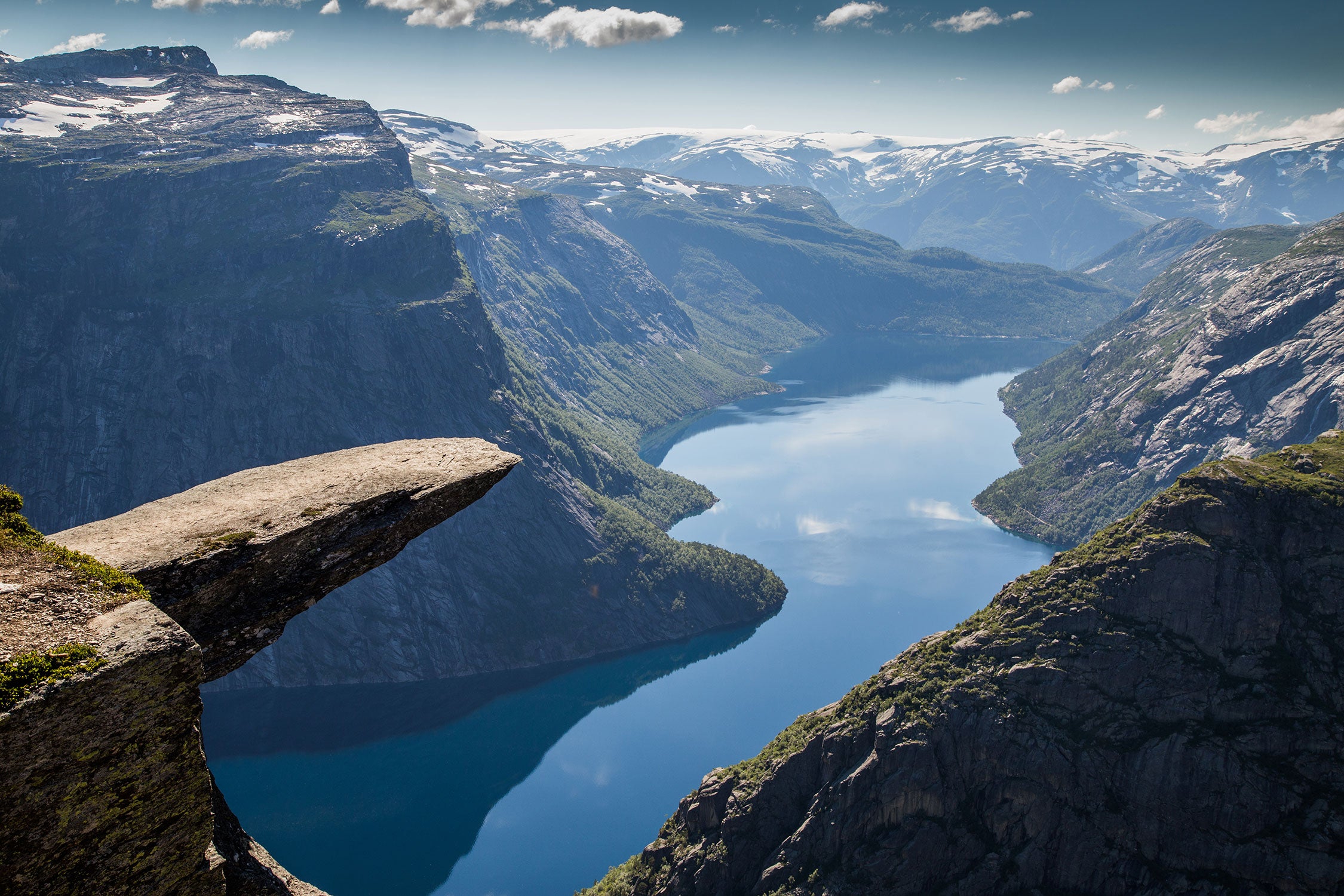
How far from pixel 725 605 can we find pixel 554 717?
41144mm

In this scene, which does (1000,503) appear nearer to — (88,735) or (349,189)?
(349,189)

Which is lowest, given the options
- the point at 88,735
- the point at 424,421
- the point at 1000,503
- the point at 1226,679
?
the point at 1000,503

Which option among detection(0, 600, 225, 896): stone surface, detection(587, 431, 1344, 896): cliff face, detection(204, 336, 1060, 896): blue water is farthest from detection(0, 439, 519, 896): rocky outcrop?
detection(204, 336, 1060, 896): blue water

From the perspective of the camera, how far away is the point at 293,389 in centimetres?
15012

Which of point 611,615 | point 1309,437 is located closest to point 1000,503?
point 1309,437

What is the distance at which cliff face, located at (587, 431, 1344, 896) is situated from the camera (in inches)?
1932

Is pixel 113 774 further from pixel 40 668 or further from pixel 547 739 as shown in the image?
pixel 547 739

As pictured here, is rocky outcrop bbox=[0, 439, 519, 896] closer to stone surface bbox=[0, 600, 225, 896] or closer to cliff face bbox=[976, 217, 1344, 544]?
stone surface bbox=[0, 600, 225, 896]

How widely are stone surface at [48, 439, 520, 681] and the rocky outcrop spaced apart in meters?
0.04

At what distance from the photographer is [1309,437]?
487 feet

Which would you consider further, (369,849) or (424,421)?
(424,421)

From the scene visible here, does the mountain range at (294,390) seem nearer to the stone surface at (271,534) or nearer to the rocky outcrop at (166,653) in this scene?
the stone surface at (271,534)

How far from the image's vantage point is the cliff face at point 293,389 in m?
142

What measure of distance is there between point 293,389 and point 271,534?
148278 mm
